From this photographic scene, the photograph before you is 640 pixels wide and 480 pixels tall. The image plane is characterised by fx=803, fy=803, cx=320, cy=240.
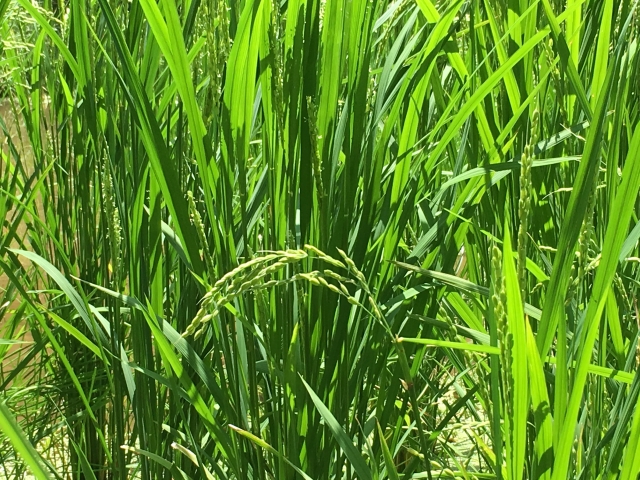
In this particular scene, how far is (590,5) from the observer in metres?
0.68

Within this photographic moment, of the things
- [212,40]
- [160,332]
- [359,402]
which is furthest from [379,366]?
[212,40]

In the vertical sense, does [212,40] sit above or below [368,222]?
above

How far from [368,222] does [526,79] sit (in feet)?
0.78

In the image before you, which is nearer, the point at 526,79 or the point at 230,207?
the point at 230,207

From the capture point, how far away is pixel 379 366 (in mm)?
604

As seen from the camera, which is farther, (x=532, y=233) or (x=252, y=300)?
(x=532, y=233)

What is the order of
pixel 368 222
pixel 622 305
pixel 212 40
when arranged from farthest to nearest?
pixel 622 305, pixel 368 222, pixel 212 40

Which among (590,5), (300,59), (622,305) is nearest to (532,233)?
A: (622,305)

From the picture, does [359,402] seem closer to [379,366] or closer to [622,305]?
[379,366]

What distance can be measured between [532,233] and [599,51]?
0.67ft

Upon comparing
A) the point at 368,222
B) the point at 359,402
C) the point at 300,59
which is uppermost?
the point at 300,59

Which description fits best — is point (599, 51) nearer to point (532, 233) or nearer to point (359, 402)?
point (532, 233)

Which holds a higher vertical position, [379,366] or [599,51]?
[599,51]

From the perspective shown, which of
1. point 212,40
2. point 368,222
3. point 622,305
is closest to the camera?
point 212,40
